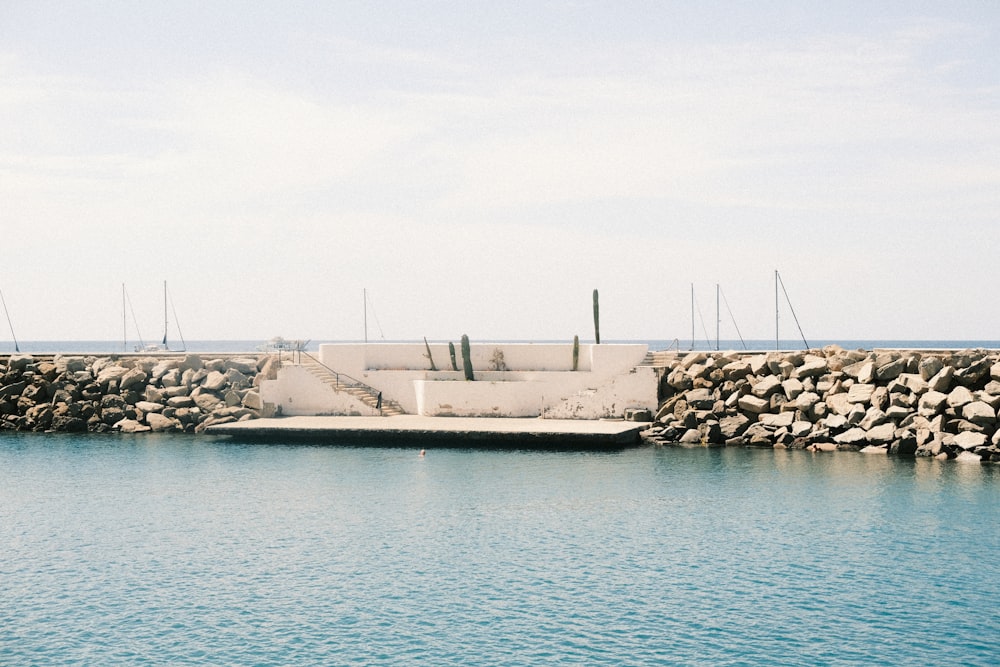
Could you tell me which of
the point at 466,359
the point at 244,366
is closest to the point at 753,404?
the point at 466,359

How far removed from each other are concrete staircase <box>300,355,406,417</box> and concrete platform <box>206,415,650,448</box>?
3.70 feet

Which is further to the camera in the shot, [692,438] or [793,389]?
[793,389]

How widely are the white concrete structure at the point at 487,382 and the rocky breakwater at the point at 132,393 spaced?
249 centimetres

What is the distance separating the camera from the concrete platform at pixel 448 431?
37.8 meters

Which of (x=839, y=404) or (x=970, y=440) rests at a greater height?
(x=839, y=404)

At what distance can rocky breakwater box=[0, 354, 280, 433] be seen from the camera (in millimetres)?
45312

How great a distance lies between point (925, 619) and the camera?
1803cm

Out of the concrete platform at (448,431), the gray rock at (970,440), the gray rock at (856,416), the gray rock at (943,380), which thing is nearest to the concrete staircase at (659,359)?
the concrete platform at (448,431)

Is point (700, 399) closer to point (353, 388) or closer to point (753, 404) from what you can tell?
point (753, 404)

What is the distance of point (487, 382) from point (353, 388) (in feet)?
19.9

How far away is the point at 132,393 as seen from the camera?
47.2 meters

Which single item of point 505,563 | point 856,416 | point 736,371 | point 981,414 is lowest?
point 505,563

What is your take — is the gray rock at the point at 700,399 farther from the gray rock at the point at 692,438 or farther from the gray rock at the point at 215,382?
the gray rock at the point at 215,382

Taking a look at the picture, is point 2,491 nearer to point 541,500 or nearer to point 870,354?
point 541,500
